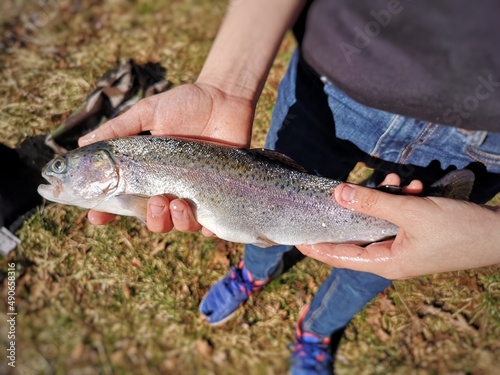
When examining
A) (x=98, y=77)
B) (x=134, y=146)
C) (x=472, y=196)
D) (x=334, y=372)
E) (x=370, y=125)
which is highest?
(x=370, y=125)

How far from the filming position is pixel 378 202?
96.7 inches

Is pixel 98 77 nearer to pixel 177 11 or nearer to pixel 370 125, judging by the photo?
pixel 177 11

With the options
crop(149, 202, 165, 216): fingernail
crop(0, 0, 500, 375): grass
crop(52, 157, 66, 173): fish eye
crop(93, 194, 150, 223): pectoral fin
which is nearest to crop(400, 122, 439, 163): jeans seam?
crop(149, 202, 165, 216): fingernail

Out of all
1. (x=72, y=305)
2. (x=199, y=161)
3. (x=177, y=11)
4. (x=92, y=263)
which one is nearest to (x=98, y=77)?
(x=177, y=11)

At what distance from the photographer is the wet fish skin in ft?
8.91

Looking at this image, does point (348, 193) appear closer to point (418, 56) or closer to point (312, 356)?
point (418, 56)

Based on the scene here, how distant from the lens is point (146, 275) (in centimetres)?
428

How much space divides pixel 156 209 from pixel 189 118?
83 centimetres

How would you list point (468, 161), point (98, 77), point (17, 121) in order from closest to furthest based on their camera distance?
point (468, 161) < point (17, 121) < point (98, 77)

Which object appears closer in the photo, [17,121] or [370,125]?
[370,125]

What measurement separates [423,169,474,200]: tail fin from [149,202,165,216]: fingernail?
1.94 meters

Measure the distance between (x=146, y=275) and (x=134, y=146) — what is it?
2026 millimetres

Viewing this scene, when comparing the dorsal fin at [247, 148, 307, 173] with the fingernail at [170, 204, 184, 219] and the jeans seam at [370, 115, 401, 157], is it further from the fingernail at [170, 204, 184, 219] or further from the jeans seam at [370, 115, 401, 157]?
the fingernail at [170, 204, 184, 219]

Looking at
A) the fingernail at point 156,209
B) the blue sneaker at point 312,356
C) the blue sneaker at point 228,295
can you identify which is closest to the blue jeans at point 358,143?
the blue sneaker at point 312,356
